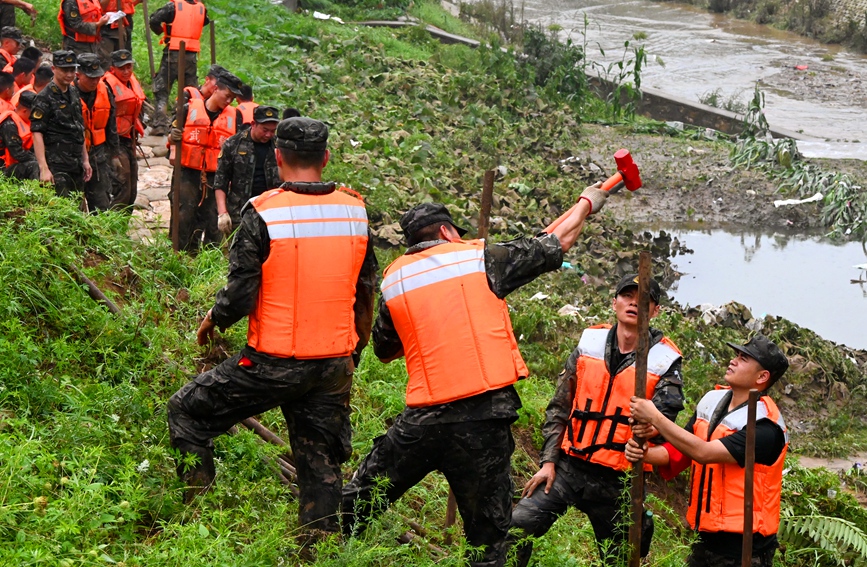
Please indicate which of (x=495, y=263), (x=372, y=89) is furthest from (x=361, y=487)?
(x=372, y=89)

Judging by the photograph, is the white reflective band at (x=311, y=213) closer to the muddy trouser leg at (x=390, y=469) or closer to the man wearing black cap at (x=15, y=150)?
the muddy trouser leg at (x=390, y=469)

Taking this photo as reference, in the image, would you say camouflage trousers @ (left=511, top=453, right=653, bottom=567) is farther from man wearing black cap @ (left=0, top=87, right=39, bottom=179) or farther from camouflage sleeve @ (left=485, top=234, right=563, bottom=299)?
man wearing black cap @ (left=0, top=87, right=39, bottom=179)

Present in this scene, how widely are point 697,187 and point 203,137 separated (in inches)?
364

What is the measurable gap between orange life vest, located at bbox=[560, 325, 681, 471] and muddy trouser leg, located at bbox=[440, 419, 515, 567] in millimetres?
639

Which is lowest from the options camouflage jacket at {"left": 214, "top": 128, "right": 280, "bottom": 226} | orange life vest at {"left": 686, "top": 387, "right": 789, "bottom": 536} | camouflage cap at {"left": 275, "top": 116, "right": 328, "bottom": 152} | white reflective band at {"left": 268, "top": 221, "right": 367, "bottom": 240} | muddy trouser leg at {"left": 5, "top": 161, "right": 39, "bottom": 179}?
orange life vest at {"left": 686, "top": 387, "right": 789, "bottom": 536}

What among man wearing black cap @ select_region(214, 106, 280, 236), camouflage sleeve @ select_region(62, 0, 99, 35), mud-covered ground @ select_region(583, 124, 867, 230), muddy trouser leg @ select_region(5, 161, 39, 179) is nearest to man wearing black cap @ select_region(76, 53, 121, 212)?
muddy trouser leg @ select_region(5, 161, 39, 179)

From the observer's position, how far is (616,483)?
502 cm

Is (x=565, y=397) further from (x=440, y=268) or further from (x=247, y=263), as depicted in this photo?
(x=247, y=263)

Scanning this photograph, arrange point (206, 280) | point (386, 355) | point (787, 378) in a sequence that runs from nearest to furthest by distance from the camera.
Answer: point (386, 355)
point (206, 280)
point (787, 378)

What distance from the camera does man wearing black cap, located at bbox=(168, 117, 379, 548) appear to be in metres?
4.41

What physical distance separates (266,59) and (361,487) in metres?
11.8

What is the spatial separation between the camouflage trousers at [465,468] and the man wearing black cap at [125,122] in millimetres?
5561

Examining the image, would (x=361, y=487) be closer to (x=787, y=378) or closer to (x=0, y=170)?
(x=0, y=170)

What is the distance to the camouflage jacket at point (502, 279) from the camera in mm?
4383
